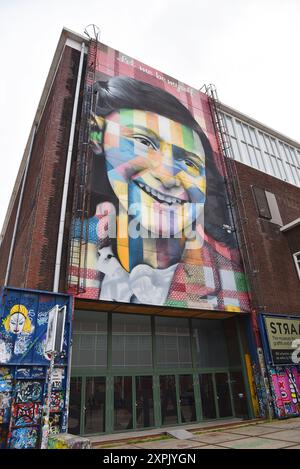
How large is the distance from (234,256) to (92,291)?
951cm

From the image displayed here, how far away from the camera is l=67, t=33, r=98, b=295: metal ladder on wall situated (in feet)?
44.5

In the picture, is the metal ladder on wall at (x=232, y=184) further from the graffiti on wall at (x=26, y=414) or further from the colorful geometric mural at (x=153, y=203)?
the graffiti on wall at (x=26, y=414)

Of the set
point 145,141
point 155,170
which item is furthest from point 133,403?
point 145,141

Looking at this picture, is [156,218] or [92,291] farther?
[156,218]

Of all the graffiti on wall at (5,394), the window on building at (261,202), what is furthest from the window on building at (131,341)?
the window on building at (261,202)

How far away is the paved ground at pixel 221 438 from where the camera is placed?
34.3ft

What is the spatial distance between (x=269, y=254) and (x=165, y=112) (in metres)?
11.7

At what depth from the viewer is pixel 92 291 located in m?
13.7

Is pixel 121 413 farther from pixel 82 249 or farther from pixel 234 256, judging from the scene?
pixel 234 256

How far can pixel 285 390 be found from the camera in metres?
16.9

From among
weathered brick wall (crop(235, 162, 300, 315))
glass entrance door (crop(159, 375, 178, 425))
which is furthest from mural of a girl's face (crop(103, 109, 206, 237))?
glass entrance door (crop(159, 375, 178, 425))

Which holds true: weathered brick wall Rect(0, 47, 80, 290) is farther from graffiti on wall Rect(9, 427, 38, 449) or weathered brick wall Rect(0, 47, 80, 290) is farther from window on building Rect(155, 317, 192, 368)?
window on building Rect(155, 317, 192, 368)

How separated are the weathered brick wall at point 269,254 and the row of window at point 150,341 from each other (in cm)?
307

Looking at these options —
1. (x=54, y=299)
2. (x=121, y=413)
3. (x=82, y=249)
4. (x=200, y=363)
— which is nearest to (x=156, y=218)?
(x=82, y=249)
